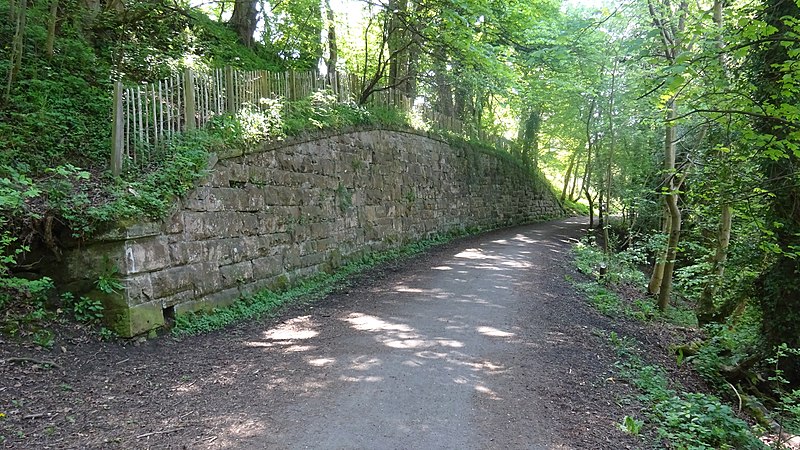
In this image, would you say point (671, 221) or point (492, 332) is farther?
point (671, 221)

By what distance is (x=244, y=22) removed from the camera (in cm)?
1244

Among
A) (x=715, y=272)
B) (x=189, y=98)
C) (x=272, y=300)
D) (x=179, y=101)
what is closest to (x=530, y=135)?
(x=715, y=272)

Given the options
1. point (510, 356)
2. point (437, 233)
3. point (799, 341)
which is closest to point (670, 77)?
point (510, 356)

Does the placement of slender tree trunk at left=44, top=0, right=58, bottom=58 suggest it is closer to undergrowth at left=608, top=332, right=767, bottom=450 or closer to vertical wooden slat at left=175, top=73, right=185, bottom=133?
vertical wooden slat at left=175, top=73, right=185, bottom=133

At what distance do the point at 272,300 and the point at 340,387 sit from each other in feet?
11.0

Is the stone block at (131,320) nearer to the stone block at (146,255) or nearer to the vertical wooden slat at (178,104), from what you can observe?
the stone block at (146,255)

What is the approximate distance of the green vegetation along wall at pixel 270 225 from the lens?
5.15m

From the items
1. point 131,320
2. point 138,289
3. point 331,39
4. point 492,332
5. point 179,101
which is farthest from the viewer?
point 331,39

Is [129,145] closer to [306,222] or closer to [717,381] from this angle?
[306,222]

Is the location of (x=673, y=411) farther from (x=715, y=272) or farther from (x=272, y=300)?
(x=715, y=272)

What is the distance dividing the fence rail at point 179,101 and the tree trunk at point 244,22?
4.31 metres

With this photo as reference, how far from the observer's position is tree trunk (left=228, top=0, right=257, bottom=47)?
12.4m

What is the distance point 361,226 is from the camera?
35.4 feet

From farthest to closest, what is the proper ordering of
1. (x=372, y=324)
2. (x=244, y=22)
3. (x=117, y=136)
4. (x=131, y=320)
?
(x=244, y=22)
(x=372, y=324)
(x=117, y=136)
(x=131, y=320)
